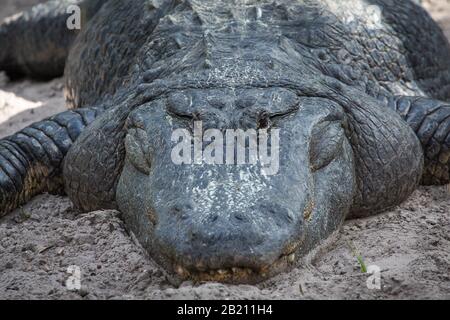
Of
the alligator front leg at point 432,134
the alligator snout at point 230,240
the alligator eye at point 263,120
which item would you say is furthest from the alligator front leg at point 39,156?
the alligator front leg at point 432,134

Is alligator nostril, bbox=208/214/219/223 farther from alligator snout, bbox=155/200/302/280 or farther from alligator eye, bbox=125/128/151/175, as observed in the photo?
alligator eye, bbox=125/128/151/175

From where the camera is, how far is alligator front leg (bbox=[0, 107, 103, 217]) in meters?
4.94

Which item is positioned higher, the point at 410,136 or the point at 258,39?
the point at 258,39

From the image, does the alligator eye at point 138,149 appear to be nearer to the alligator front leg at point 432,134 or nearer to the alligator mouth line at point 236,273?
the alligator mouth line at point 236,273

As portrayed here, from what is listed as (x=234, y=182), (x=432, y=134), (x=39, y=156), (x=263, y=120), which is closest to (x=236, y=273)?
(x=234, y=182)

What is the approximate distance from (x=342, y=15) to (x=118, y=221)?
195cm

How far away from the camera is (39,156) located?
198 inches

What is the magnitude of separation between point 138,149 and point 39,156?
3.73 ft

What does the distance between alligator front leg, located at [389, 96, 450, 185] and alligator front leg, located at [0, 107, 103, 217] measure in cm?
193

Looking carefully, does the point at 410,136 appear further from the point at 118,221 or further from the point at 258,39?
the point at 118,221

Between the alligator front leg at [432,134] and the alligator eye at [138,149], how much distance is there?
160cm

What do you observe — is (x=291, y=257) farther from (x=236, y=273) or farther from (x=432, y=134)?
(x=432, y=134)

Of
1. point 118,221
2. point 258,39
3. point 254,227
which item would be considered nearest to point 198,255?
point 254,227

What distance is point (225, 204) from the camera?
11.2ft
